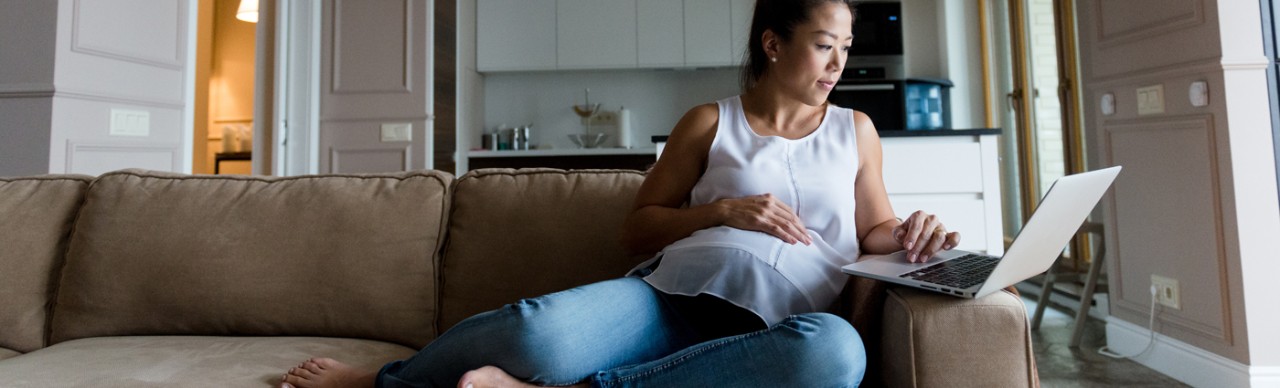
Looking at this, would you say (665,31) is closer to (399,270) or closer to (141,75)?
(141,75)

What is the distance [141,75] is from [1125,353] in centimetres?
359

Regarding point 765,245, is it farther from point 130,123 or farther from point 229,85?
point 229,85

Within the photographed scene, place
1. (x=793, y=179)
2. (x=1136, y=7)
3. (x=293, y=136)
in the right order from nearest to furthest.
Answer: (x=793, y=179) < (x=1136, y=7) < (x=293, y=136)

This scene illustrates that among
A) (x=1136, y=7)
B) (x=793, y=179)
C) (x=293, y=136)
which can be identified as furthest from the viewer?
(x=293, y=136)

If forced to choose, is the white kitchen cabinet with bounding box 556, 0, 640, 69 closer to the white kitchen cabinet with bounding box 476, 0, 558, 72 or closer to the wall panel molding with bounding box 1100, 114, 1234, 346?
the white kitchen cabinet with bounding box 476, 0, 558, 72

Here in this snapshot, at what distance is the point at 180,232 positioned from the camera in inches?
57.5

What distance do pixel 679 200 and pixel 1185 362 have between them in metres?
1.84

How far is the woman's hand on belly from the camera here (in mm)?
1138

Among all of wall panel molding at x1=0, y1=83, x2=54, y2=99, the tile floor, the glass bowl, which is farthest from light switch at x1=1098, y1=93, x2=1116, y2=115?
wall panel molding at x1=0, y1=83, x2=54, y2=99

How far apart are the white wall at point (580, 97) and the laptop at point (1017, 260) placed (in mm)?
3828

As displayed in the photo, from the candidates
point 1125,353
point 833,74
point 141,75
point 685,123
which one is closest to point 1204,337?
point 1125,353

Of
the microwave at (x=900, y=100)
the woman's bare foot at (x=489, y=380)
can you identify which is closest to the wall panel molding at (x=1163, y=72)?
the microwave at (x=900, y=100)

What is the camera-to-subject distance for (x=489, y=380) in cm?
95

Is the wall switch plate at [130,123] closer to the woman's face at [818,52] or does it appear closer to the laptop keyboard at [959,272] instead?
the woman's face at [818,52]
